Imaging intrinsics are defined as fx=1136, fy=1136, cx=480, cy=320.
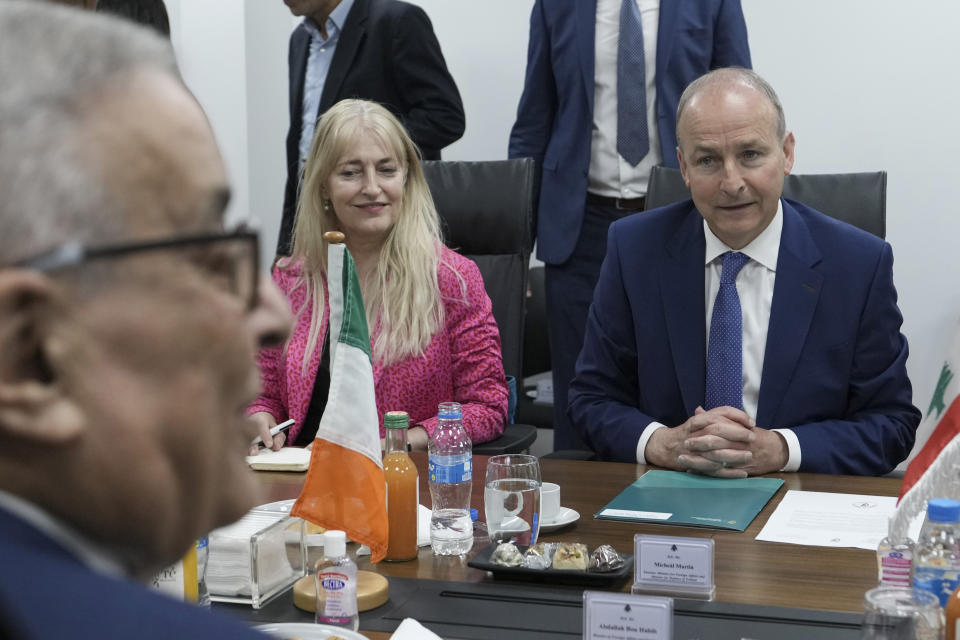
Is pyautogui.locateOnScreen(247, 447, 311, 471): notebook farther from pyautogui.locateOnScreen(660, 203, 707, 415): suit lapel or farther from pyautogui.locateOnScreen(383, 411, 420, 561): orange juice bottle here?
pyautogui.locateOnScreen(660, 203, 707, 415): suit lapel

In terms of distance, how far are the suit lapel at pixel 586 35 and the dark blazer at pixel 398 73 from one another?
416 mm

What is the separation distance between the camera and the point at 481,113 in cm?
506

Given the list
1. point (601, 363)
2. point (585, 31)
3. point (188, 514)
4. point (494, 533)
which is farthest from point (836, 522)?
point (585, 31)

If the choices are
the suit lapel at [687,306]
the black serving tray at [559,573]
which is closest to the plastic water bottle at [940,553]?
the black serving tray at [559,573]

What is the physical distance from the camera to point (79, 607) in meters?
0.47

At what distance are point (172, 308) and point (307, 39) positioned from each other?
3607 millimetres

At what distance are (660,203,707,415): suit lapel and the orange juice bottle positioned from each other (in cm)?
94

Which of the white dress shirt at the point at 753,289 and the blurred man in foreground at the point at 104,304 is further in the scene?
the white dress shirt at the point at 753,289

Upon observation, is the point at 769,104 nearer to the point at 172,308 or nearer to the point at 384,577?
the point at 384,577

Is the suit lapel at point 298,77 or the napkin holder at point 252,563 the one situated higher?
the suit lapel at point 298,77

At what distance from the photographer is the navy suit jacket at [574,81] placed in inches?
138

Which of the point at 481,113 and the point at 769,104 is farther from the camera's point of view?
the point at 481,113

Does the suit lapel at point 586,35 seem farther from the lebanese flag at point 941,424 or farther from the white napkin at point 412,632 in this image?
the white napkin at point 412,632

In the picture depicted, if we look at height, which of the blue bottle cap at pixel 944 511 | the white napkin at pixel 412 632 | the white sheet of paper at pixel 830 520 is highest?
the blue bottle cap at pixel 944 511
